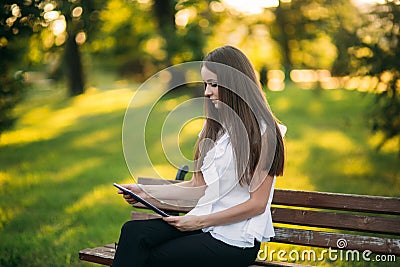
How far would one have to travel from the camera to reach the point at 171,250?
134 inches

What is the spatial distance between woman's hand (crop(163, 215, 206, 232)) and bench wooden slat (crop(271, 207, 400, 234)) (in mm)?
561

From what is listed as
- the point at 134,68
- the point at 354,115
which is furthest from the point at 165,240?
the point at 134,68

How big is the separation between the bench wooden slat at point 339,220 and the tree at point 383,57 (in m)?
4.76

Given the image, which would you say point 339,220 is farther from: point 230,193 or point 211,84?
point 211,84

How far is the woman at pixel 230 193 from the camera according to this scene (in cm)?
337

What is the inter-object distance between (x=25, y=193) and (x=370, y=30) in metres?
4.53

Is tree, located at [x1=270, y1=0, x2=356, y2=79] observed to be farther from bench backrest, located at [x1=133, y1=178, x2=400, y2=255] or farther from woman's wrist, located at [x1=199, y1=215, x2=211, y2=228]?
woman's wrist, located at [x1=199, y1=215, x2=211, y2=228]

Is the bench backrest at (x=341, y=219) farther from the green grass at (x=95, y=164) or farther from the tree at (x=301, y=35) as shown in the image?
the tree at (x=301, y=35)

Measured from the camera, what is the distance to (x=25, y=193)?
8.42 meters

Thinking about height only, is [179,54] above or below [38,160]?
above

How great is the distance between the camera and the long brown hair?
11.0 ft

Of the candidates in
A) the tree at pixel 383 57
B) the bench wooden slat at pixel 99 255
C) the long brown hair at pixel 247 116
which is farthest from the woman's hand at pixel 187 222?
the tree at pixel 383 57

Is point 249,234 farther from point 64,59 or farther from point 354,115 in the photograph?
point 64,59

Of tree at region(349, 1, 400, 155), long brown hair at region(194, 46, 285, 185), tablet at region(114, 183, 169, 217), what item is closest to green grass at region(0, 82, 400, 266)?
tree at region(349, 1, 400, 155)
